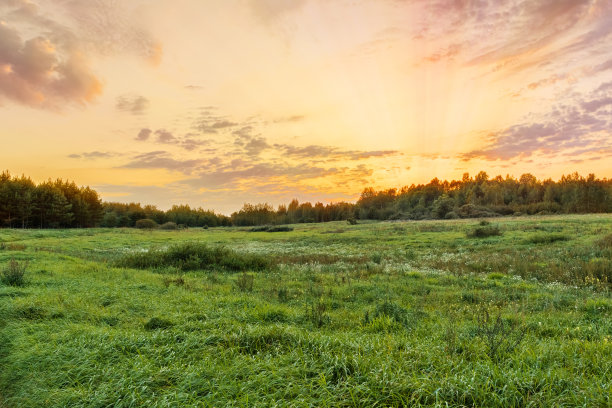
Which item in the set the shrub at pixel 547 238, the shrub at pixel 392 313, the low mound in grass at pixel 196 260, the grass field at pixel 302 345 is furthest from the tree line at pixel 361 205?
the shrub at pixel 392 313

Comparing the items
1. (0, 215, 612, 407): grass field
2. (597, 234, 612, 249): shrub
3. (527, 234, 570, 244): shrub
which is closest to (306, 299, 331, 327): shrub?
(0, 215, 612, 407): grass field

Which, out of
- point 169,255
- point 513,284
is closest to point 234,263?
point 169,255

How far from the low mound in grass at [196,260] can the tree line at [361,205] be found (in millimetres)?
77256

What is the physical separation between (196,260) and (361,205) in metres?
134

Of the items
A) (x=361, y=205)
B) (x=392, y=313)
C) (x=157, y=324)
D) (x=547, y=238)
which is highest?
(x=361, y=205)

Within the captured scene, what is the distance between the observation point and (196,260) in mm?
20172

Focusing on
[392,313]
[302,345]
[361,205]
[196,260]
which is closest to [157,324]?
[302,345]

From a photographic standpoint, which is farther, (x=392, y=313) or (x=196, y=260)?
(x=196, y=260)

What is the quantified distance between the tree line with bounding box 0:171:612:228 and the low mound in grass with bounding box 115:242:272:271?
77256 millimetres

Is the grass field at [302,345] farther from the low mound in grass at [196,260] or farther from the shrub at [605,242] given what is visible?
the shrub at [605,242]

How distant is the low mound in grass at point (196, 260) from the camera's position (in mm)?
19938

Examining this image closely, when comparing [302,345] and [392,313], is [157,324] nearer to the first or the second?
[302,345]

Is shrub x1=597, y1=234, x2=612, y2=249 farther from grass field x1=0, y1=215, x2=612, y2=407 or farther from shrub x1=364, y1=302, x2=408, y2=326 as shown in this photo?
shrub x1=364, y1=302, x2=408, y2=326

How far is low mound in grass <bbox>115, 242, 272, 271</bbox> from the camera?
1994 centimetres
